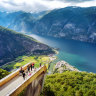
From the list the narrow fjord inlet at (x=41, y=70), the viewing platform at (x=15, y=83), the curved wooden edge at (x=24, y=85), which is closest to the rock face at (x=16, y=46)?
the narrow fjord inlet at (x=41, y=70)

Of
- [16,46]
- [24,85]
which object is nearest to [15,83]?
[24,85]

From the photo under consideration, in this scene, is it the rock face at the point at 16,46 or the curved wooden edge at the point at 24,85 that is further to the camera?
the rock face at the point at 16,46

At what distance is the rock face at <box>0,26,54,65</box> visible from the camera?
168350mm

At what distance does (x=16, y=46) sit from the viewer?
599 ft

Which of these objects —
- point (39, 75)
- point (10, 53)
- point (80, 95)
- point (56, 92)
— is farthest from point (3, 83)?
point (10, 53)

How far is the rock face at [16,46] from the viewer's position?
16835 centimetres

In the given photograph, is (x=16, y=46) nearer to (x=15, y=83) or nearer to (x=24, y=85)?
(x=15, y=83)

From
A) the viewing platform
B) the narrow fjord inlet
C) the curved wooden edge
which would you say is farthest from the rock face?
the curved wooden edge

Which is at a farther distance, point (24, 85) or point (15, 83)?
point (15, 83)

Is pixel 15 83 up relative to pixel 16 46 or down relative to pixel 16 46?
up

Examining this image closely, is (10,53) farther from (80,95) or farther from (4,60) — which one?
(80,95)

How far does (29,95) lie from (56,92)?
21446 mm

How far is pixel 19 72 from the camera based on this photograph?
14227 millimetres

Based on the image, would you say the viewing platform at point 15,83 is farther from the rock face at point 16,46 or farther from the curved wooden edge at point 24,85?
the rock face at point 16,46
